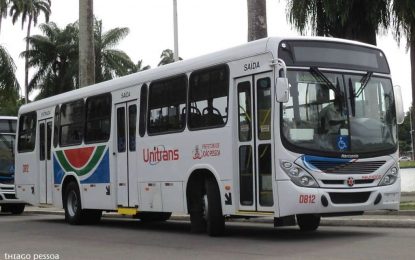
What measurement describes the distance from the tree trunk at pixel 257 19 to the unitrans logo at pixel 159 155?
5390 mm

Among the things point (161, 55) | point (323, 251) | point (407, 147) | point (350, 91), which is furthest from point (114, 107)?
Result: point (407, 147)

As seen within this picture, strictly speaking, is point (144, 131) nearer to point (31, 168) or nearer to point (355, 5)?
point (31, 168)

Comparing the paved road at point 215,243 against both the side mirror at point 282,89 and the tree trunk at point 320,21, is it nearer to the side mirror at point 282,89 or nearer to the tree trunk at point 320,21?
the side mirror at point 282,89

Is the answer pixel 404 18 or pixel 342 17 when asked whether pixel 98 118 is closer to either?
pixel 342 17

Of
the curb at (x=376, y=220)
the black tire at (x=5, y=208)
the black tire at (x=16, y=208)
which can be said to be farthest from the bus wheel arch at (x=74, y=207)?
the black tire at (x=5, y=208)

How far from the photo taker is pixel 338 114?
11.2 meters

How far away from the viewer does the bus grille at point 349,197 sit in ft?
36.0

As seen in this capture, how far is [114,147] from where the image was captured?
614 inches

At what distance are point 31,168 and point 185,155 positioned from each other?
8157mm

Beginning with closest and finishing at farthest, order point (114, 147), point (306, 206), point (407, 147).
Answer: point (306, 206) < point (114, 147) < point (407, 147)

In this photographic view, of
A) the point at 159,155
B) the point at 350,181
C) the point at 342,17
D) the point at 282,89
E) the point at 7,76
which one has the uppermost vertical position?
the point at 7,76

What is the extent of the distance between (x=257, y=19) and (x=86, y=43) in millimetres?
9217

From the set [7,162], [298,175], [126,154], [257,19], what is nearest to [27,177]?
[7,162]

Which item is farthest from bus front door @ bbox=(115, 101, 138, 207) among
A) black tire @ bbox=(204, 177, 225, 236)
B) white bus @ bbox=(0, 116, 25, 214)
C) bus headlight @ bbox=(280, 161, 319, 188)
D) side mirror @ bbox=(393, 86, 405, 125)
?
white bus @ bbox=(0, 116, 25, 214)
